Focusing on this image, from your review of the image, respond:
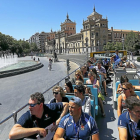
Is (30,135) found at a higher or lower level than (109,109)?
higher

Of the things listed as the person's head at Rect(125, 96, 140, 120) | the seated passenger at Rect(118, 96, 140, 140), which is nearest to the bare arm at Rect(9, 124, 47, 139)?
the seated passenger at Rect(118, 96, 140, 140)

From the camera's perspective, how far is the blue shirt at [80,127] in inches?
95.1

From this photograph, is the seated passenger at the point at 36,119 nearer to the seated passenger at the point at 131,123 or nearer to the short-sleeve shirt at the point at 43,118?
the short-sleeve shirt at the point at 43,118

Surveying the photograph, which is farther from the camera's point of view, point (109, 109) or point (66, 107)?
point (109, 109)

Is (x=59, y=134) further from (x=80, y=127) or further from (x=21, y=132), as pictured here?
(x=21, y=132)

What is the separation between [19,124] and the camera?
2.35 meters

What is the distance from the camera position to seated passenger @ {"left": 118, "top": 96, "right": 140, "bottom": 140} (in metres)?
2.38

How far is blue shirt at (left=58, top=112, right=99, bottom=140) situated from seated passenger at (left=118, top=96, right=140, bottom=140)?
0.44m

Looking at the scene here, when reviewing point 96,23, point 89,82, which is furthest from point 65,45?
point 89,82

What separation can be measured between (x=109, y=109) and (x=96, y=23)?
88208 millimetres

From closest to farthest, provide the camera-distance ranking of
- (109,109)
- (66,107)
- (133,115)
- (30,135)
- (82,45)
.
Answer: (30,135) → (133,115) → (66,107) → (109,109) → (82,45)

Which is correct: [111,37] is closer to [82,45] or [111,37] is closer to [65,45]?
[82,45]


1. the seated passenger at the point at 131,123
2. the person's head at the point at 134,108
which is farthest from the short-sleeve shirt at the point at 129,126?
the person's head at the point at 134,108

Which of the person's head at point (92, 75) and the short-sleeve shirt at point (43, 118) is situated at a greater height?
the person's head at point (92, 75)
